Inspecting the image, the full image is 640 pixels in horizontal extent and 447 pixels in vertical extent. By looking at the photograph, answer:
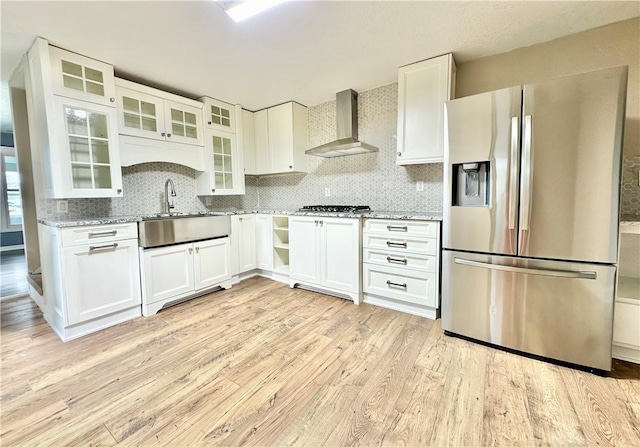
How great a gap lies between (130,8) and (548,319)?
10.9ft

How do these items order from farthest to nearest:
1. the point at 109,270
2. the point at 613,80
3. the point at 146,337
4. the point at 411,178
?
1. the point at 411,178
2. the point at 109,270
3. the point at 146,337
4. the point at 613,80

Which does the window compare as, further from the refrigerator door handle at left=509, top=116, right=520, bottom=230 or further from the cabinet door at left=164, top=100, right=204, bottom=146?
the refrigerator door handle at left=509, top=116, right=520, bottom=230

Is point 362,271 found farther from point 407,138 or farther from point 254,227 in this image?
point 254,227

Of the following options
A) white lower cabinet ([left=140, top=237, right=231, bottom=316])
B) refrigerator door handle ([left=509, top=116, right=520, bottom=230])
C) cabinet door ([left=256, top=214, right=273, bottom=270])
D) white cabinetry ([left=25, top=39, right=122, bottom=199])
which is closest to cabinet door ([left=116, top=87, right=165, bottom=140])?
white cabinetry ([left=25, top=39, right=122, bottom=199])

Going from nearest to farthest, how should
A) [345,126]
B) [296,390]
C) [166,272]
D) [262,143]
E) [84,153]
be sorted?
[296,390] → [84,153] → [166,272] → [345,126] → [262,143]

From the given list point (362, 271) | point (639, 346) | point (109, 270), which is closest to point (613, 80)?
point (639, 346)

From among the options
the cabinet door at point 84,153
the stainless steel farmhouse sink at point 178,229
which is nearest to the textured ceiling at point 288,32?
the cabinet door at point 84,153

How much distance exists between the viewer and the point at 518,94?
1.76 metres

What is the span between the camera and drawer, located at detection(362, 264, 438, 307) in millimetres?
2396

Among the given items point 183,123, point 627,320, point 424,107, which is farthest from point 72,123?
point 627,320

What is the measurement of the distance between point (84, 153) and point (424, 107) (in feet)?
9.90

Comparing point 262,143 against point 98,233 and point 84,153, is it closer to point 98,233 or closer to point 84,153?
point 84,153

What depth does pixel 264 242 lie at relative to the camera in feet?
11.9

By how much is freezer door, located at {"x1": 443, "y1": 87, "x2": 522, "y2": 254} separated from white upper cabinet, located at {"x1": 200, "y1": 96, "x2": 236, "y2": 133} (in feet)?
8.69
